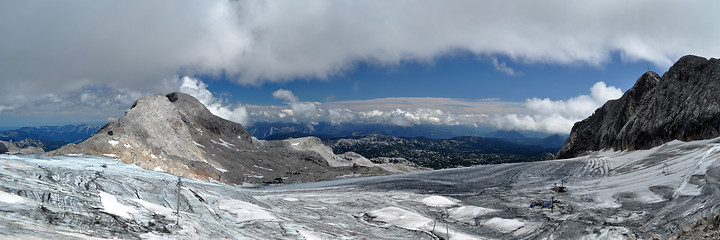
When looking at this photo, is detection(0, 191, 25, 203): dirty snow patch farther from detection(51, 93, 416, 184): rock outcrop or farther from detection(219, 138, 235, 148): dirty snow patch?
detection(219, 138, 235, 148): dirty snow patch

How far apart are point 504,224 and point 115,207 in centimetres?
3244

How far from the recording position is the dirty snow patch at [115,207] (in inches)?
876

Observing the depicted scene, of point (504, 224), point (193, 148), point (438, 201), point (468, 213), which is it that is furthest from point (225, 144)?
point (504, 224)

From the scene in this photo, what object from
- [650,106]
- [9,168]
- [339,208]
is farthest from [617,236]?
[650,106]

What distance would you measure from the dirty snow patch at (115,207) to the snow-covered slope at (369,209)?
60 mm

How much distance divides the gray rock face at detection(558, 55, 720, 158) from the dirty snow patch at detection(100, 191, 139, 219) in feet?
300

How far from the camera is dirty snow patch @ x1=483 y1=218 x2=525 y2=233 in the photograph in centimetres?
3155

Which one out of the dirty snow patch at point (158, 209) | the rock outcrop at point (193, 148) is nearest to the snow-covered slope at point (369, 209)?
the dirty snow patch at point (158, 209)

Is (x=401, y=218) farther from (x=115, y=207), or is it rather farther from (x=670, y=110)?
(x=670, y=110)

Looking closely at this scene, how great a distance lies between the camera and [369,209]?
135 feet

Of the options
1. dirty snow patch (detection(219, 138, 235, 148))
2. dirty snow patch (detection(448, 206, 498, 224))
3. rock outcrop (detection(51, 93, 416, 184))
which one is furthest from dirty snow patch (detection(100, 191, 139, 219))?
dirty snow patch (detection(219, 138, 235, 148))

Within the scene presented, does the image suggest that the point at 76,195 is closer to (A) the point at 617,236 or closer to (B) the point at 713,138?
(A) the point at 617,236

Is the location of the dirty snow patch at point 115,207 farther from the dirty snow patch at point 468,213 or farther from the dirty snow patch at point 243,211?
the dirty snow patch at point 468,213

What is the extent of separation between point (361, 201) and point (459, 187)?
23117 mm
